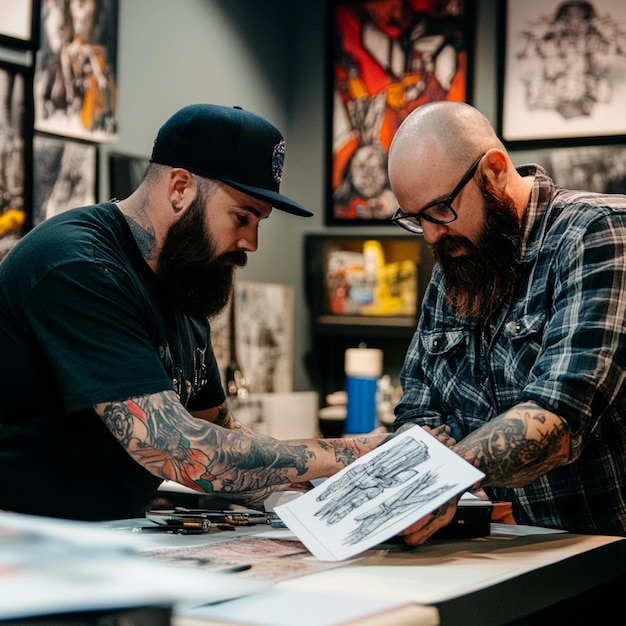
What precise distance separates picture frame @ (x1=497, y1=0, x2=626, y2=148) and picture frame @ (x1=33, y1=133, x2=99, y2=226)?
211 cm

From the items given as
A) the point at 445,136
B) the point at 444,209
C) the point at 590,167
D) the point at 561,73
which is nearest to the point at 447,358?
the point at 444,209

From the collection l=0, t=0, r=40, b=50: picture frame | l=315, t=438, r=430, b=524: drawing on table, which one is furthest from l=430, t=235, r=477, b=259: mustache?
l=0, t=0, r=40, b=50: picture frame

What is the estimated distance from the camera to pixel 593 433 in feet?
5.94

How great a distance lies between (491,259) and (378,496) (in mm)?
702

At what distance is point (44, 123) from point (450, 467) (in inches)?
106

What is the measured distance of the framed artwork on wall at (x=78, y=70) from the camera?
3.71 metres

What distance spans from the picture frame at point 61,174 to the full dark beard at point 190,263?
182cm

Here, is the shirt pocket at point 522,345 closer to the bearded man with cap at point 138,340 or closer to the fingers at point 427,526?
the bearded man with cap at point 138,340

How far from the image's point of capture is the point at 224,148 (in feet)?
6.38

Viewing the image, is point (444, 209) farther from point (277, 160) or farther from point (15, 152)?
point (15, 152)

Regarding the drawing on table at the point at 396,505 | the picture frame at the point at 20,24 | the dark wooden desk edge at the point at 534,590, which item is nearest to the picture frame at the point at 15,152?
the picture frame at the point at 20,24

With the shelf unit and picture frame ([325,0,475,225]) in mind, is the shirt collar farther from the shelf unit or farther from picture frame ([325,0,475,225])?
picture frame ([325,0,475,225])

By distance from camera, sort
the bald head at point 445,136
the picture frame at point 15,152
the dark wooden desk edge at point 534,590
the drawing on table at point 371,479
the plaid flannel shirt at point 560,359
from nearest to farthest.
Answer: the dark wooden desk edge at point 534,590
the drawing on table at point 371,479
the plaid flannel shirt at point 560,359
the bald head at point 445,136
the picture frame at point 15,152

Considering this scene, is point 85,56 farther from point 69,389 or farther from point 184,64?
point 69,389
